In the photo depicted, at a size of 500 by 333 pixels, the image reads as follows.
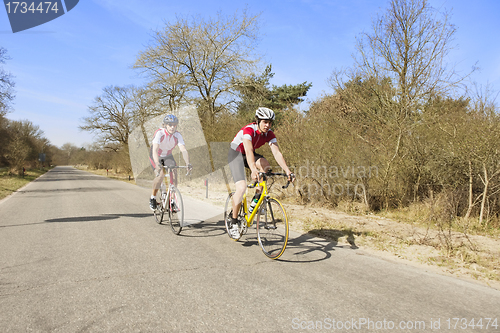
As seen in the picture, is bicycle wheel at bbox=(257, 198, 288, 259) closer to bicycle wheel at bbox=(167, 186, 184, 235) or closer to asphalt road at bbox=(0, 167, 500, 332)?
asphalt road at bbox=(0, 167, 500, 332)

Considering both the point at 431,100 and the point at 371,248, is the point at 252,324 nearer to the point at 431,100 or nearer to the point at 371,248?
the point at 371,248

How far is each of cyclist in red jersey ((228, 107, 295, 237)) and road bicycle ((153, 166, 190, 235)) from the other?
1.23 m

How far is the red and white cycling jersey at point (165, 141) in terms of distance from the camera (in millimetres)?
6184

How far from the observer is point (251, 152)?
175 inches

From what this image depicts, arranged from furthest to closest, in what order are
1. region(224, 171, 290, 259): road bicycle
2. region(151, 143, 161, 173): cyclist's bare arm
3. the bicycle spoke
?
1. the bicycle spoke
2. region(151, 143, 161, 173): cyclist's bare arm
3. region(224, 171, 290, 259): road bicycle

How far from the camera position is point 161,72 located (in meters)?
20.6

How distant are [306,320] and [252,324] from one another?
48 cm

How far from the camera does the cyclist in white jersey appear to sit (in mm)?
6035

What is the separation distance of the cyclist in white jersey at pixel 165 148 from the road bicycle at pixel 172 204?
0.40 ft

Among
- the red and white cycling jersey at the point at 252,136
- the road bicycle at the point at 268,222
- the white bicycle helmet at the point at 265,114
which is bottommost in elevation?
the road bicycle at the point at 268,222

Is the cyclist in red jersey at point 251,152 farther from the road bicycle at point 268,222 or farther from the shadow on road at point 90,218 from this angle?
the shadow on road at point 90,218

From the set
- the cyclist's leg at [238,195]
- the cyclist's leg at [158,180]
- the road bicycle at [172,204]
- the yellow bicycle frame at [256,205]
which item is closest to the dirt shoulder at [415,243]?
the yellow bicycle frame at [256,205]

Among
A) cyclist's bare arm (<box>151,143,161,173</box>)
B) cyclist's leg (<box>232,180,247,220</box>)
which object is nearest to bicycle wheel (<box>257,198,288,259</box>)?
cyclist's leg (<box>232,180,247,220</box>)

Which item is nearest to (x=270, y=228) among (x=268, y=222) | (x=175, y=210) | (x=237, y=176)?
(x=268, y=222)
